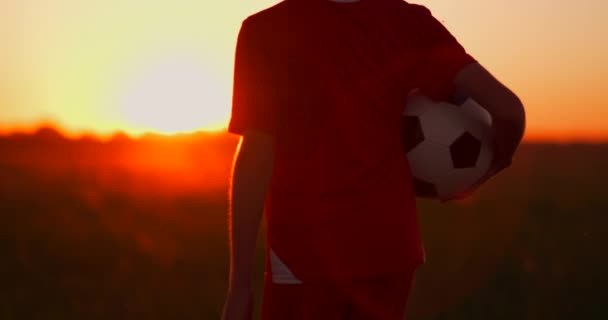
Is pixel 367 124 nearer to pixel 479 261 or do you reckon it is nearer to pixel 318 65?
pixel 318 65

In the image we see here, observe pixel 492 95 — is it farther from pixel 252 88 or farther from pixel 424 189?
pixel 252 88

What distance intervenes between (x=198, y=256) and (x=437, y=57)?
6896 millimetres

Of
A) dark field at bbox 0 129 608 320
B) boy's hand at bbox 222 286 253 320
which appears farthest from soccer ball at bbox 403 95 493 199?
dark field at bbox 0 129 608 320

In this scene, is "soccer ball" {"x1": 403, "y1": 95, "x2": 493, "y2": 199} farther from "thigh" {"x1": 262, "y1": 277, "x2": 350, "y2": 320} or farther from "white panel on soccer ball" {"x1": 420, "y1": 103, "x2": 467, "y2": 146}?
"thigh" {"x1": 262, "y1": 277, "x2": 350, "y2": 320}

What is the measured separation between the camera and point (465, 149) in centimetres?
366

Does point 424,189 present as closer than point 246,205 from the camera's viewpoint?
No

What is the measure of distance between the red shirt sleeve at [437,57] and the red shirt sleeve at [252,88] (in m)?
0.44

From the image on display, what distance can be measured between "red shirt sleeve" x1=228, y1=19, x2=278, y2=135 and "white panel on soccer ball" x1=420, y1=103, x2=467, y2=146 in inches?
21.7

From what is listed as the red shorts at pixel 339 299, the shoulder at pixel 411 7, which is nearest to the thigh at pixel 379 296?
the red shorts at pixel 339 299

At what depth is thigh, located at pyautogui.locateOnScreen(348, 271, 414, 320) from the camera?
3.33m

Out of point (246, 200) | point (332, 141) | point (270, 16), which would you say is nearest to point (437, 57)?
point (332, 141)

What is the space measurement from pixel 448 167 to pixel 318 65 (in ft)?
2.38

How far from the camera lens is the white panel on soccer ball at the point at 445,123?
360cm

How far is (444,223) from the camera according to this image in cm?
1259
